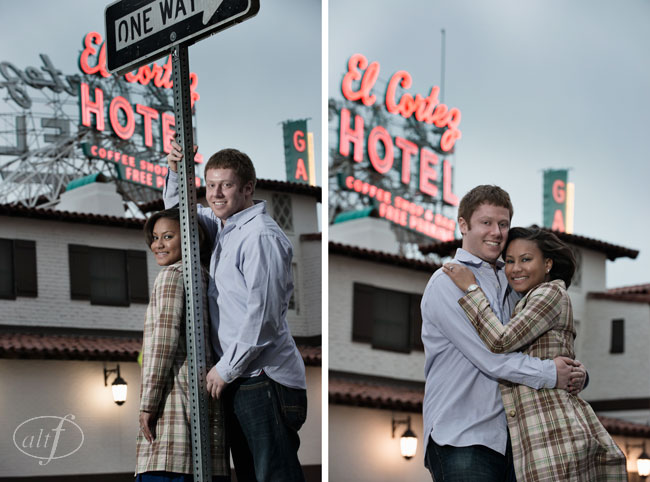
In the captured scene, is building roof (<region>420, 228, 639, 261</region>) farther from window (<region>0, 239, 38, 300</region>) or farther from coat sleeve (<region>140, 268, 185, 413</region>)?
coat sleeve (<region>140, 268, 185, 413</region>)

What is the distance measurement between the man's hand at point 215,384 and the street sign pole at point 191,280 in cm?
30

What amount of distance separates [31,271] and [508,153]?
5.74 meters

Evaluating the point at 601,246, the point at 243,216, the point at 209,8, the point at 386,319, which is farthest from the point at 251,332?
the point at 601,246

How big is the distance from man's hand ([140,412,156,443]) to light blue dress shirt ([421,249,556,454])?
2.64 ft

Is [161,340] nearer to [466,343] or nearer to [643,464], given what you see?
[466,343]

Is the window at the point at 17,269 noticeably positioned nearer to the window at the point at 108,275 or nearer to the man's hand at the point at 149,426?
the window at the point at 108,275

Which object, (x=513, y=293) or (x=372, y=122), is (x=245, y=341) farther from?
(x=372, y=122)

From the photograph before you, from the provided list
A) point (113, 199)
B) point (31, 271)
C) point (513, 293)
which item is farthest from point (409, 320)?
point (513, 293)

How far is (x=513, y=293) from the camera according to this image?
2773 millimetres

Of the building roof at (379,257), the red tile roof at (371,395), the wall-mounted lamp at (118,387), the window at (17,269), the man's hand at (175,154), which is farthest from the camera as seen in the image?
the building roof at (379,257)

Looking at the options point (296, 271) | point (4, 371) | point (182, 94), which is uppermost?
point (182, 94)

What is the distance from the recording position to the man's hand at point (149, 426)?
8.67 ft

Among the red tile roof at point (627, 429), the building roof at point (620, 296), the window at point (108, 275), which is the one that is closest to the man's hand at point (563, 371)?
the window at point (108, 275)

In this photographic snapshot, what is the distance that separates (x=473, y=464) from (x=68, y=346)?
19.1 feet
